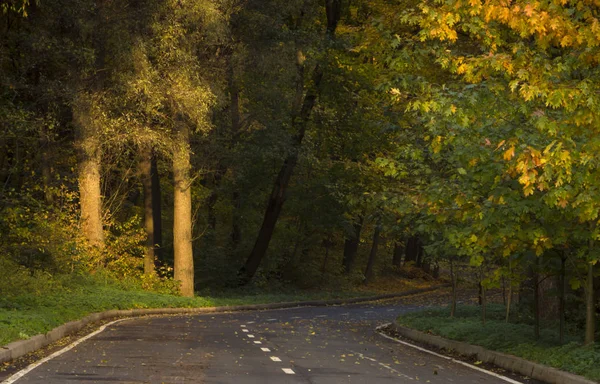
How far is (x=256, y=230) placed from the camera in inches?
2042

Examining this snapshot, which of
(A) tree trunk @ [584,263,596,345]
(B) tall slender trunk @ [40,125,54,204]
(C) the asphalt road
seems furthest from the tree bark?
(A) tree trunk @ [584,263,596,345]

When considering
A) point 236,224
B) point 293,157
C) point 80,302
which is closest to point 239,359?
point 80,302

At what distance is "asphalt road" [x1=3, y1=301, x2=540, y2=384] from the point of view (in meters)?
13.7

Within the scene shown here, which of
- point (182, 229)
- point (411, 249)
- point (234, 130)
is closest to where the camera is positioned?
point (182, 229)

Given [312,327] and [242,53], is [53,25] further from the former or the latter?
[312,327]

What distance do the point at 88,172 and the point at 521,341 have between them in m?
19.7

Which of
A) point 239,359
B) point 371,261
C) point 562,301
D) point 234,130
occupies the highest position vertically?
point 234,130

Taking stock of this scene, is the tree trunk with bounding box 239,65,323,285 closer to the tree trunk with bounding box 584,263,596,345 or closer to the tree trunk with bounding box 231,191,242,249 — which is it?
the tree trunk with bounding box 231,191,242,249

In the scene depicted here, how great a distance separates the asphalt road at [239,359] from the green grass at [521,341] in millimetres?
1198

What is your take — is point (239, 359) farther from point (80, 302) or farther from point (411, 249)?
point (411, 249)

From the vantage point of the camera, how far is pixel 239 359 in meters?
16.3

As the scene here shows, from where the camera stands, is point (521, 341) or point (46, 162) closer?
point (521, 341)

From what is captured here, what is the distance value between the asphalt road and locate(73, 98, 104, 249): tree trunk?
965 cm

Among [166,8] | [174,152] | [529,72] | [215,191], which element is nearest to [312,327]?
[174,152]
